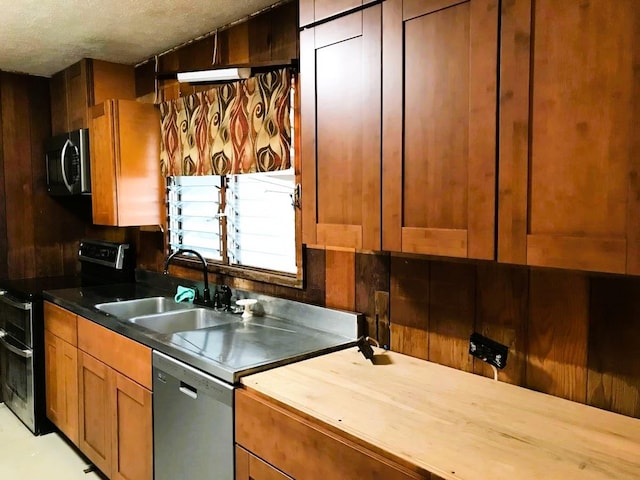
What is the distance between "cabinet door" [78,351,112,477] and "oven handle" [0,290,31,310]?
0.65 metres

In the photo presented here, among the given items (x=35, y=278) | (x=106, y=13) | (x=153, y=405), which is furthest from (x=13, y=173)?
(x=153, y=405)

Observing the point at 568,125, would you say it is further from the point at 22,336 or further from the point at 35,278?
A: the point at 35,278

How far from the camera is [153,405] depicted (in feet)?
7.09

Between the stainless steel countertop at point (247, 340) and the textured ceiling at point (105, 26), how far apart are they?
1.46 meters

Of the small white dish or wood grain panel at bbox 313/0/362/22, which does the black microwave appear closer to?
the small white dish

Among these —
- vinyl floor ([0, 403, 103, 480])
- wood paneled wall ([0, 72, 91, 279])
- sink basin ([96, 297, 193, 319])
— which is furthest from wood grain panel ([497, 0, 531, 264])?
wood paneled wall ([0, 72, 91, 279])

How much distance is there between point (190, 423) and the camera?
1.92 m

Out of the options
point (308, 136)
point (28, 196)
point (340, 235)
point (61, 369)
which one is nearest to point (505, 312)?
point (340, 235)

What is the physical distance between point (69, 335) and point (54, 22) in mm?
1638

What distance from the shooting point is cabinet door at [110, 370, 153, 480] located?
7.28ft

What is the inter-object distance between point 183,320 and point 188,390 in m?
0.88

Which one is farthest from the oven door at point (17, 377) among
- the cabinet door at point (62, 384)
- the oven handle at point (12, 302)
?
the oven handle at point (12, 302)

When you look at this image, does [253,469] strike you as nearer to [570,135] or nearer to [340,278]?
[340,278]

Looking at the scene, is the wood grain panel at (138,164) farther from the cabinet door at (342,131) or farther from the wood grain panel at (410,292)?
the wood grain panel at (410,292)
